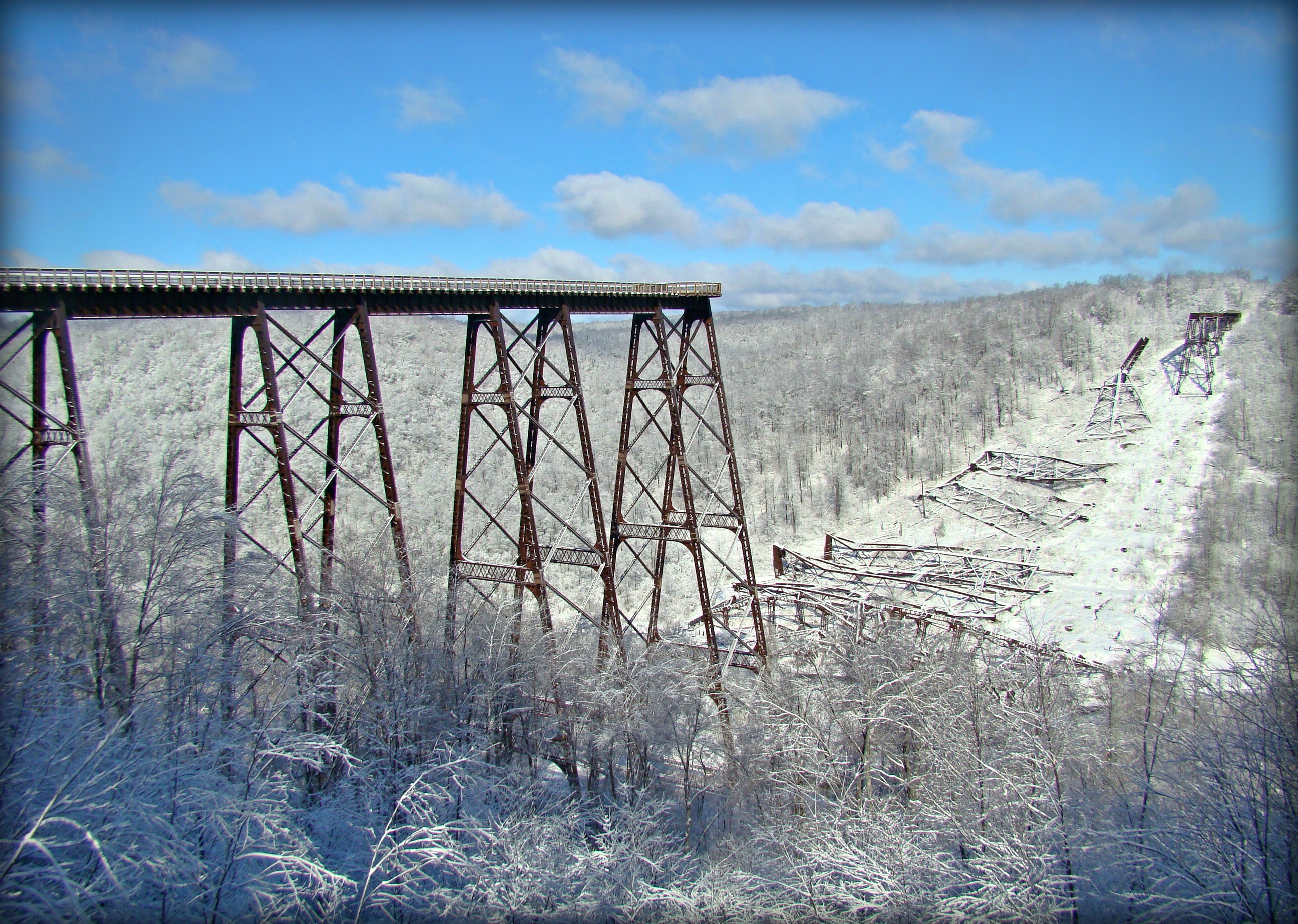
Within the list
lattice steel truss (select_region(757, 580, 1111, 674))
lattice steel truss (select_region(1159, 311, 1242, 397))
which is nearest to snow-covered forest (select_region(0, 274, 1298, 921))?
Result: lattice steel truss (select_region(757, 580, 1111, 674))

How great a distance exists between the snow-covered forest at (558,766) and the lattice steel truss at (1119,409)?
658 inches

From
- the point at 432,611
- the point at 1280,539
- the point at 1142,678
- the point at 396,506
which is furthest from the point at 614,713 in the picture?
the point at 1280,539

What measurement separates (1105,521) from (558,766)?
22938 mm

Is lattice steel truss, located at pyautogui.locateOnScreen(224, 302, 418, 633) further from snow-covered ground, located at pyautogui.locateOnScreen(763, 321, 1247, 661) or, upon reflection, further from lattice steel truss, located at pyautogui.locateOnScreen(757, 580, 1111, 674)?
snow-covered ground, located at pyautogui.locateOnScreen(763, 321, 1247, 661)

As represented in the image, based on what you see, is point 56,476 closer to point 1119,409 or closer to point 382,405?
point 382,405

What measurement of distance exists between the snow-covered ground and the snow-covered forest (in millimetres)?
2239

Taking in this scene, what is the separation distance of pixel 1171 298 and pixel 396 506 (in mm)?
52767

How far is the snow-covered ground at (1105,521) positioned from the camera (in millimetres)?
20625

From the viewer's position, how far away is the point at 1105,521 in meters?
27.2

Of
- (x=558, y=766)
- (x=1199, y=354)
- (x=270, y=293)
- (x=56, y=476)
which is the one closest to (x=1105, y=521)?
(x=1199, y=354)

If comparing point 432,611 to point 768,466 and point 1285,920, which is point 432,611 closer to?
point 1285,920

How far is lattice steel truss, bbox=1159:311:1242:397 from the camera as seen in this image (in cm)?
3531

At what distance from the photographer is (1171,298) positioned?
4734 cm

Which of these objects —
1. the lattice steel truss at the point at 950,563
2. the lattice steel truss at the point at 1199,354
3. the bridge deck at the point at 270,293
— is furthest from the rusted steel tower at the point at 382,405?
the lattice steel truss at the point at 1199,354
